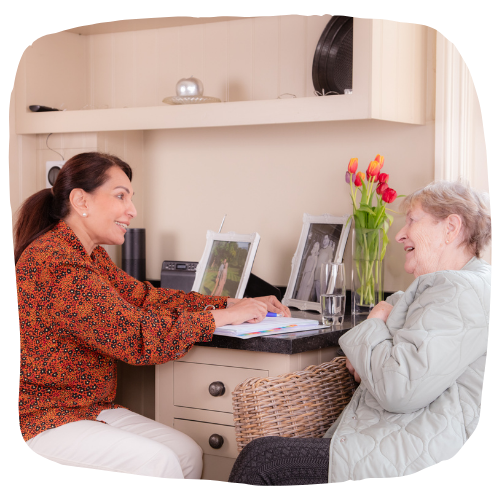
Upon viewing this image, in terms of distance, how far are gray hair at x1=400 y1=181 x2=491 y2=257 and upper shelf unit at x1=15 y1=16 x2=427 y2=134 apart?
14.2 inches

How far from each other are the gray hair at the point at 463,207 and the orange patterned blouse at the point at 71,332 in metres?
0.56

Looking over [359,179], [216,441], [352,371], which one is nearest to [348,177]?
[359,179]

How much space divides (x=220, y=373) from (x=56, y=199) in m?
0.58

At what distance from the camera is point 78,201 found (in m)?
1.59

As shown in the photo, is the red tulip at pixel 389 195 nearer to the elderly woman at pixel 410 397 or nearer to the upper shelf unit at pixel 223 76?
the upper shelf unit at pixel 223 76

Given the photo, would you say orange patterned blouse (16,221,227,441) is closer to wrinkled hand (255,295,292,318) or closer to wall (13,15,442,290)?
wrinkled hand (255,295,292,318)

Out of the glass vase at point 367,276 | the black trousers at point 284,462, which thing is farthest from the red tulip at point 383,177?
the black trousers at point 284,462

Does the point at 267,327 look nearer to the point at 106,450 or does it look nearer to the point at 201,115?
the point at 106,450

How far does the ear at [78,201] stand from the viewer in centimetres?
158

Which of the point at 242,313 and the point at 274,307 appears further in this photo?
the point at 274,307

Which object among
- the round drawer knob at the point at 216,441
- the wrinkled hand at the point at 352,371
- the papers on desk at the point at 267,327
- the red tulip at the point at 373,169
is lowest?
the round drawer knob at the point at 216,441

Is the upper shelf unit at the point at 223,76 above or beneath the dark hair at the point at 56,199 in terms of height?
above

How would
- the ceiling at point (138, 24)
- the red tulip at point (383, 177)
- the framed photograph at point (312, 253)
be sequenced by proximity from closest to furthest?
the red tulip at point (383, 177), the framed photograph at point (312, 253), the ceiling at point (138, 24)

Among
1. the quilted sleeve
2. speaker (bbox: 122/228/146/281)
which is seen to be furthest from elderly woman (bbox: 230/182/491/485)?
speaker (bbox: 122/228/146/281)
